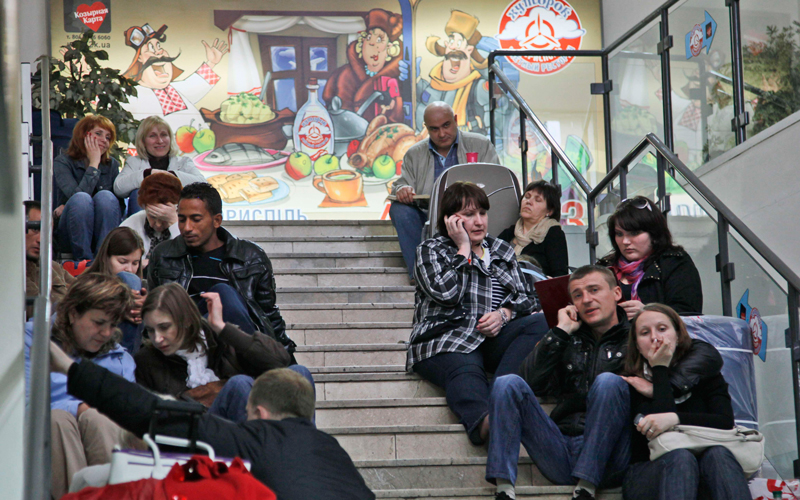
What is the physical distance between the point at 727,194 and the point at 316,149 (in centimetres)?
472

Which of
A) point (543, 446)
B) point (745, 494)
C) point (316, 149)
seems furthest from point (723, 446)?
point (316, 149)

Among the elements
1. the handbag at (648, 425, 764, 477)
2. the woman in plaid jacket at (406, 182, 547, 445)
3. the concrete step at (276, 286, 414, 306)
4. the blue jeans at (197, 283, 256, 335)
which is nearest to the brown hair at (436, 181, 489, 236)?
the woman in plaid jacket at (406, 182, 547, 445)

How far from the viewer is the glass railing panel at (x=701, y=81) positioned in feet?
19.3

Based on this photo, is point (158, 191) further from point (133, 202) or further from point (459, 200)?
point (459, 200)

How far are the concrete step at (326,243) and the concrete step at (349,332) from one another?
4.27 feet

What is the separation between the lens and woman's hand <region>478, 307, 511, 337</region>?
13.3 feet

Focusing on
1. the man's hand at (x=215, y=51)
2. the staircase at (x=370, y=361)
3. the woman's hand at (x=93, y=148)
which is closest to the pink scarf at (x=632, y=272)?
the staircase at (x=370, y=361)

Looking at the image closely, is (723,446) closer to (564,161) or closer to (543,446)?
(543,446)

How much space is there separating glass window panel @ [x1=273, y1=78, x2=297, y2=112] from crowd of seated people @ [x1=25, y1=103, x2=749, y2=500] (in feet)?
15.7

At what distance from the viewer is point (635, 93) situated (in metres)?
6.75

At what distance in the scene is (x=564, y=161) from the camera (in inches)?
232

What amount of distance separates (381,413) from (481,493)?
74 cm

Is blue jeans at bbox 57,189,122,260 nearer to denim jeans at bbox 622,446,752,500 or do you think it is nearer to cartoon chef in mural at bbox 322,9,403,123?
denim jeans at bbox 622,446,752,500

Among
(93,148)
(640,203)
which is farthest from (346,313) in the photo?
(93,148)
